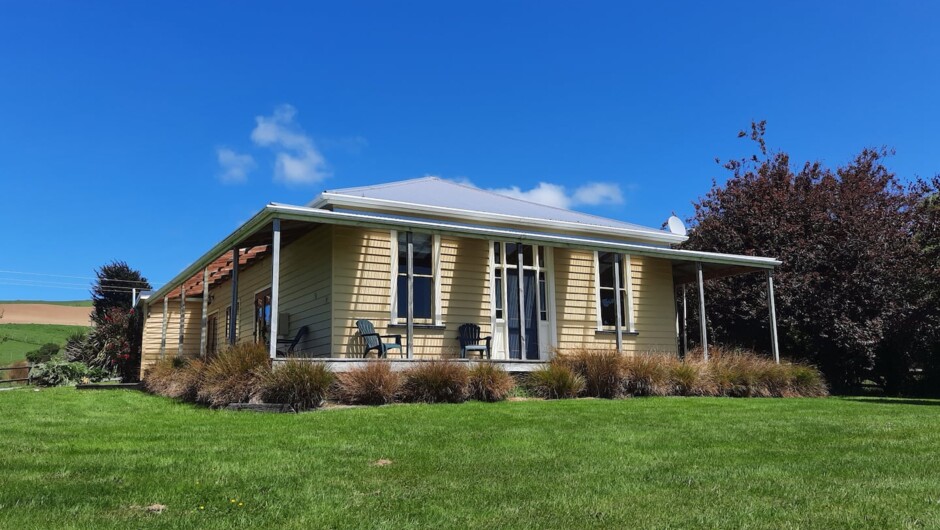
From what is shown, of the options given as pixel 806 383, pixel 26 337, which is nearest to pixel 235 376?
pixel 806 383

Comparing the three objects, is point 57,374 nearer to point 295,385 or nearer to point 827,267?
point 295,385

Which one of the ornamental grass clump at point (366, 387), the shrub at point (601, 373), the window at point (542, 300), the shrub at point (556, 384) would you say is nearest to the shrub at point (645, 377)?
the shrub at point (601, 373)

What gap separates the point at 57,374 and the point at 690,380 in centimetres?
1614

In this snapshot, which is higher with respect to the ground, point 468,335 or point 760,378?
point 468,335

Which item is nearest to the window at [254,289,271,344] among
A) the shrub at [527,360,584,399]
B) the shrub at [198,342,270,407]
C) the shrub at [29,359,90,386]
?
the shrub at [198,342,270,407]

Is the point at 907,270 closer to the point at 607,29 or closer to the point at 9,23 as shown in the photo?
the point at 607,29

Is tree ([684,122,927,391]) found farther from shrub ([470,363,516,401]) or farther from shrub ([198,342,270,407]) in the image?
shrub ([198,342,270,407])

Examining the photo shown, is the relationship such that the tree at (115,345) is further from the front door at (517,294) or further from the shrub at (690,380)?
the shrub at (690,380)

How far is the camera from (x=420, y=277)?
1368 centimetres

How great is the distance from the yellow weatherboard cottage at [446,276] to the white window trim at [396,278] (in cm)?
2

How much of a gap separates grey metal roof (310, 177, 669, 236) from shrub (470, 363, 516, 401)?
474 cm

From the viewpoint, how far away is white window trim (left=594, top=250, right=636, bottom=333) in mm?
15719

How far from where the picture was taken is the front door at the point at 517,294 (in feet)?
48.1

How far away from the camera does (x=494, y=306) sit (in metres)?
14.1
